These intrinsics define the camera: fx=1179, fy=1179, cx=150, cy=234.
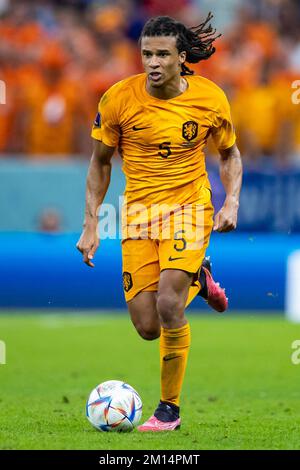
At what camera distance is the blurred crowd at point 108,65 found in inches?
656

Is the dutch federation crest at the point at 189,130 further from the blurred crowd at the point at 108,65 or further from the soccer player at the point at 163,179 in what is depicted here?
the blurred crowd at the point at 108,65

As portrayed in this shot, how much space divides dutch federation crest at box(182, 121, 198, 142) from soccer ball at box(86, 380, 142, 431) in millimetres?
1718

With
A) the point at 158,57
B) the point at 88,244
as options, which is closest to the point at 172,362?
the point at 88,244

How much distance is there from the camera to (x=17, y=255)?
1582 cm

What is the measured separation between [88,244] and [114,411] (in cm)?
111

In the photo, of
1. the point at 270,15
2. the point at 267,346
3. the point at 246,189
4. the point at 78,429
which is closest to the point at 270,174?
the point at 246,189

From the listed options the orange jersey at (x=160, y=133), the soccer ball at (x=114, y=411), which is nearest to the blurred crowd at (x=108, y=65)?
the orange jersey at (x=160, y=133)

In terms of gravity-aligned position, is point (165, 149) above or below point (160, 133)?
below

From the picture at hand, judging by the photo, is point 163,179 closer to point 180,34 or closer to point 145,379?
point 180,34

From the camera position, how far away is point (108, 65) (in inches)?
701

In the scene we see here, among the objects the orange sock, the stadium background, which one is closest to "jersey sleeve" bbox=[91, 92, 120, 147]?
the orange sock

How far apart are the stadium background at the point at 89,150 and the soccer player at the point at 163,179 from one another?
7423mm

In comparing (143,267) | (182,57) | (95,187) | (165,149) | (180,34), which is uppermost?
(180,34)

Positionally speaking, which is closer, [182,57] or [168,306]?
[168,306]
